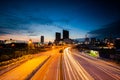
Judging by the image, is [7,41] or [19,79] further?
[7,41]

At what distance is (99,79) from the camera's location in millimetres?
23188

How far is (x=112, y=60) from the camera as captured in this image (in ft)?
139

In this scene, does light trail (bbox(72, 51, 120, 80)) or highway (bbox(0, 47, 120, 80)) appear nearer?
highway (bbox(0, 47, 120, 80))

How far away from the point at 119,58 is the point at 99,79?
55.3ft

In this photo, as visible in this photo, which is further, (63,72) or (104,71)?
(104,71)

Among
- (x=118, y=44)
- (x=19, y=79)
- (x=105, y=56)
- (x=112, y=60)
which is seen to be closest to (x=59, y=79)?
(x=19, y=79)

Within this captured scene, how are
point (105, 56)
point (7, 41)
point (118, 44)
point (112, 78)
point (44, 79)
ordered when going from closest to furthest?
1. point (44, 79)
2. point (112, 78)
3. point (105, 56)
4. point (118, 44)
5. point (7, 41)

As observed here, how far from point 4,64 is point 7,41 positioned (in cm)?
16665

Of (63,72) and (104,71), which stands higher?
(63,72)

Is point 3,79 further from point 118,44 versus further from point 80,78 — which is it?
point 118,44

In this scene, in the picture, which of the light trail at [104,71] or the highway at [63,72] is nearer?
the highway at [63,72]

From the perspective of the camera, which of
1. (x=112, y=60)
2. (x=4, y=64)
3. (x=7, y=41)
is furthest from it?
(x=7, y=41)

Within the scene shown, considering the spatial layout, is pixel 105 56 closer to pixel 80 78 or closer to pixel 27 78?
pixel 80 78

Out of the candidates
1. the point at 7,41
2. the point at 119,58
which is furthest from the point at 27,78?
the point at 7,41
